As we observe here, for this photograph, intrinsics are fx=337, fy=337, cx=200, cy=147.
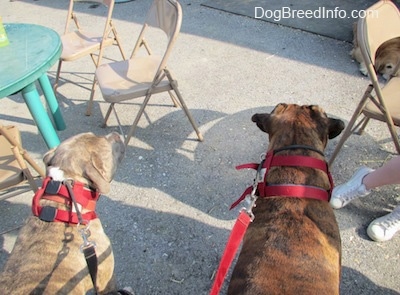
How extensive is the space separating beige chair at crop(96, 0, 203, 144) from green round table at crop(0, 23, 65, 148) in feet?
1.90

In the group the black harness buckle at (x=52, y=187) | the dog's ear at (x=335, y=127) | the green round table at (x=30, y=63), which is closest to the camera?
the black harness buckle at (x=52, y=187)

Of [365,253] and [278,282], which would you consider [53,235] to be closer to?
[278,282]

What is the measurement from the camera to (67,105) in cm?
453

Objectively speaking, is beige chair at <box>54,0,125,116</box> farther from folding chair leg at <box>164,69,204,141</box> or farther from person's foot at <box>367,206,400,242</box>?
person's foot at <box>367,206,400,242</box>

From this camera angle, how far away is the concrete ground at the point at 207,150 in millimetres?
2568

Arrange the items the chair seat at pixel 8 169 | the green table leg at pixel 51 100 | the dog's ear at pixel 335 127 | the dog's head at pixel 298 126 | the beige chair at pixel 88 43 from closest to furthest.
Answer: the dog's head at pixel 298 126
the dog's ear at pixel 335 127
the chair seat at pixel 8 169
the green table leg at pixel 51 100
the beige chair at pixel 88 43

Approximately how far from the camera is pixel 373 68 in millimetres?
2596

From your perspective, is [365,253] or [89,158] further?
[365,253]

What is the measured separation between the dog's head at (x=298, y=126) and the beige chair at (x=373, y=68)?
76 cm

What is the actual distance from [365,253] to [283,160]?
1323mm

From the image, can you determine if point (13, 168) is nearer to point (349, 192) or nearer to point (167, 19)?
point (167, 19)

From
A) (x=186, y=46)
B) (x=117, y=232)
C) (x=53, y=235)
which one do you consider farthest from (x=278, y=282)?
(x=186, y=46)

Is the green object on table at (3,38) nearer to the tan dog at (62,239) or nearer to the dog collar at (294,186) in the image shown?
the tan dog at (62,239)

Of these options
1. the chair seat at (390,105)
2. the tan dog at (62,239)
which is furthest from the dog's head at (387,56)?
the tan dog at (62,239)
